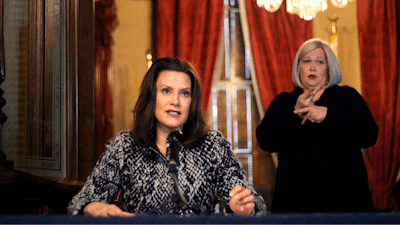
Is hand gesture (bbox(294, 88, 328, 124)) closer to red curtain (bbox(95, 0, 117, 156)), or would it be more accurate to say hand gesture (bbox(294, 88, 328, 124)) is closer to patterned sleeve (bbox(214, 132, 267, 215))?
patterned sleeve (bbox(214, 132, 267, 215))

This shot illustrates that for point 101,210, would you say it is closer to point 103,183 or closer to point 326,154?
point 103,183

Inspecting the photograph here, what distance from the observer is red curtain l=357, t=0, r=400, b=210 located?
14.9ft

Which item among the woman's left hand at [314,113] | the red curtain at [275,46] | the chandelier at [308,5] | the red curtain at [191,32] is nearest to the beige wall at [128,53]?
the red curtain at [191,32]

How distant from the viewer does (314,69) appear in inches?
Result: 95.0

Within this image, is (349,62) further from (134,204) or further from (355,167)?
(134,204)

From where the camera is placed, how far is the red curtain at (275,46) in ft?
15.5

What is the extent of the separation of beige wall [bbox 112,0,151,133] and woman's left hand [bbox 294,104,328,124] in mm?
2964

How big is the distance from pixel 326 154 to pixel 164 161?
3.23 ft

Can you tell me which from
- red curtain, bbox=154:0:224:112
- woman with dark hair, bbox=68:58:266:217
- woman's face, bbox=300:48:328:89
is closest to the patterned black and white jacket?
woman with dark hair, bbox=68:58:266:217

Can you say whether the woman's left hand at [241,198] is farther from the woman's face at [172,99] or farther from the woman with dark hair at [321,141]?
the woman with dark hair at [321,141]

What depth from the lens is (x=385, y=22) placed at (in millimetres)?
4695

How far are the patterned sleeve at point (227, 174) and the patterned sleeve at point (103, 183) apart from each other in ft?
1.49

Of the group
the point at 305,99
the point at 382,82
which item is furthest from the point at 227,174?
the point at 382,82

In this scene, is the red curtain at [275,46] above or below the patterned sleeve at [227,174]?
above
